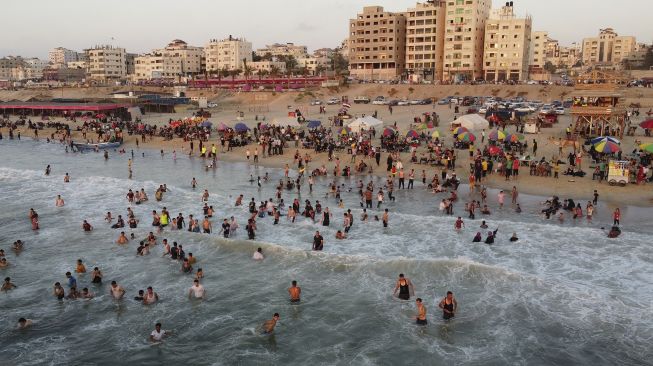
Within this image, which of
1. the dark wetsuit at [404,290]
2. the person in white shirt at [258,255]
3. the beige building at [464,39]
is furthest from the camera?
the beige building at [464,39]

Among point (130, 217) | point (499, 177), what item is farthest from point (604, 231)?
point (130, 217)

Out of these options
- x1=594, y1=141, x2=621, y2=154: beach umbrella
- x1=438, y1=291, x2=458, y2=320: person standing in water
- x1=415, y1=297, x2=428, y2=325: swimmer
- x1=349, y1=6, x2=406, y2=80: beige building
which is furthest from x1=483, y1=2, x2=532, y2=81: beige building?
x1=415, y1=297, x2=428, y2=325: swimmer

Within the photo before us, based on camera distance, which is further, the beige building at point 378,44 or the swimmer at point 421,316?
the beige building at point 378,44

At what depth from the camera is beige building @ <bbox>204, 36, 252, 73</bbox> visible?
15462cm

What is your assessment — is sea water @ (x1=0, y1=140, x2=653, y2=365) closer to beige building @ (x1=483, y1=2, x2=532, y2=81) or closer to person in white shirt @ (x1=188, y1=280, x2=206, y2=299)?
person in white shirt @ (x1=188, y1=280, x2=206, y2=299)

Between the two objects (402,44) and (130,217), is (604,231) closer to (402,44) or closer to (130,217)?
(130,217)

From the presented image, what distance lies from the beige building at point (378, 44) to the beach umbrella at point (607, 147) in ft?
259

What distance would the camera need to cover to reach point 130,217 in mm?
23031

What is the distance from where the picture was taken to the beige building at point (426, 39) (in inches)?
3962

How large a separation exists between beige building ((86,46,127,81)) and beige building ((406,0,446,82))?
105273 millimetres

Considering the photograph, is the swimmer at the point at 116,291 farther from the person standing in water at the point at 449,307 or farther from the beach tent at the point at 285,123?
the beach tent at the point at 285,123

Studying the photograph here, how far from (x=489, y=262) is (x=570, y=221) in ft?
20.8

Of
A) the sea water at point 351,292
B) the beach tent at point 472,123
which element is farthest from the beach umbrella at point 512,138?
the sea water at point 351,292

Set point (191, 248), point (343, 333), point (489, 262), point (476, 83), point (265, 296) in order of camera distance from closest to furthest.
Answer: point (343, 333) → point (265, 296) → point (489, 262) → point (191, 248) → point (476, 83)
